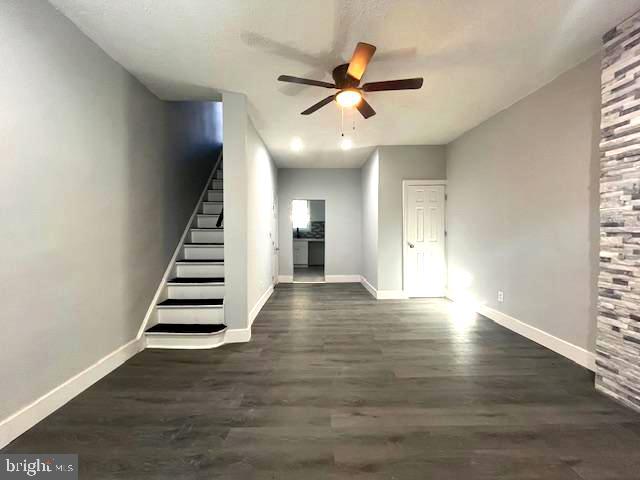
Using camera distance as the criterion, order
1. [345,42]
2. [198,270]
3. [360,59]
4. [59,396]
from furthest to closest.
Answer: [198,270] → [345,42] → [360,59] → [59,396]

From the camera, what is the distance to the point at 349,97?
8.07ft

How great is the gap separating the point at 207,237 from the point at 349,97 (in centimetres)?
275

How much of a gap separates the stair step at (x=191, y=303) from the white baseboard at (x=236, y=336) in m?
0.31

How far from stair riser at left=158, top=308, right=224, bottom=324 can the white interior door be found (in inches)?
127

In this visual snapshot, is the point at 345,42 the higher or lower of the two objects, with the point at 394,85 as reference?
higher

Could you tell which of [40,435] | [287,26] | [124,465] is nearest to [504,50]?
[287,26]

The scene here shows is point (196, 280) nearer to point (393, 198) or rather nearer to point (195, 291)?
point (195, 291)

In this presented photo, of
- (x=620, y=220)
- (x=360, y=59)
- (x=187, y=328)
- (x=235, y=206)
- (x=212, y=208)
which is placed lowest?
(x=187, y=328)

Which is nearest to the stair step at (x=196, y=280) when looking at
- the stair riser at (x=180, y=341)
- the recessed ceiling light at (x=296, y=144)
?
the stair riser at (x=180, y=341)

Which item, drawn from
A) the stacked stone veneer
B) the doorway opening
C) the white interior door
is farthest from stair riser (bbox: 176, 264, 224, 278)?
the doorway opening

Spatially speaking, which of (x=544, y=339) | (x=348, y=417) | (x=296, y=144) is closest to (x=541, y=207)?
(x=544, y=339)

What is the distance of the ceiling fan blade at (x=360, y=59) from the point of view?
1939 millimetres

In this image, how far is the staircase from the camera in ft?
9.52

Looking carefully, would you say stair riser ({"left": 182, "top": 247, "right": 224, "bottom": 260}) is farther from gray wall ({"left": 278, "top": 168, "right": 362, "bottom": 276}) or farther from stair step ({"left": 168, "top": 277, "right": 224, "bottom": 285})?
gray wall ({"left": 278, "top": 168, "right": 362, "bottom": 276})
